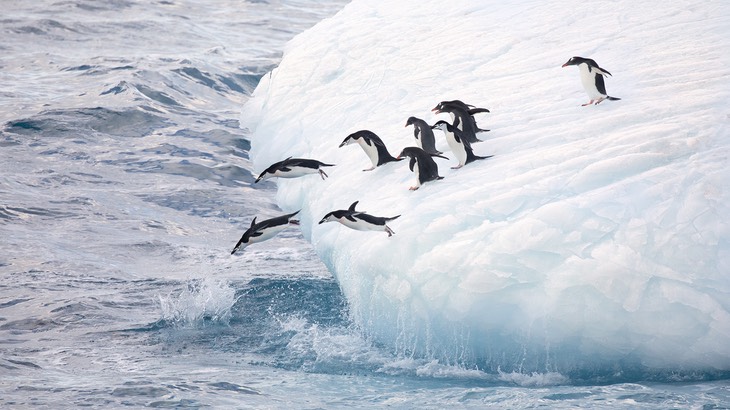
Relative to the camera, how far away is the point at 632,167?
7.08 meters

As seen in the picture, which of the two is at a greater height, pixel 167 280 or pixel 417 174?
pixel 417 174

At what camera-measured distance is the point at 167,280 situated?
9.16m

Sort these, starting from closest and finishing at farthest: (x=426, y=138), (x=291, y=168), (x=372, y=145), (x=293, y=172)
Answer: (x=426, y=138) < (x=372, y=145) < (x=291, y=168) < (x=293, y=172)

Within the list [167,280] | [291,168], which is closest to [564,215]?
[291,168]

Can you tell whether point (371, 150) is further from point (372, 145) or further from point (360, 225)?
point (360, 225)

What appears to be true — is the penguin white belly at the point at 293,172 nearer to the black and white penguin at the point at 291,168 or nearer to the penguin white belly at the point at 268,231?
the black and white penguin at the point at 291,168

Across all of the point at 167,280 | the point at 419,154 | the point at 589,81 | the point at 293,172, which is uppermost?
the point at 589,81

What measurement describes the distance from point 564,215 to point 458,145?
154cm

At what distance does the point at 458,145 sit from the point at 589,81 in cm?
133

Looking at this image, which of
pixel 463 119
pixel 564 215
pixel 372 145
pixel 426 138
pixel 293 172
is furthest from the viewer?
pixel 293 172

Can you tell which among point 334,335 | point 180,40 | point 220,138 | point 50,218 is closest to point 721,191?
point 334,335

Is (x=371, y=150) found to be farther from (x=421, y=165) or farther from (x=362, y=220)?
(x=362, y=220)

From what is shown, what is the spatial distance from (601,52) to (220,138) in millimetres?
6440

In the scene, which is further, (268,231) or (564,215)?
(268,231)
